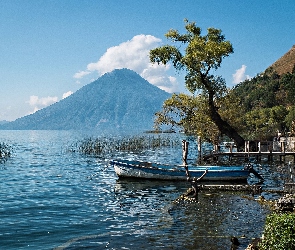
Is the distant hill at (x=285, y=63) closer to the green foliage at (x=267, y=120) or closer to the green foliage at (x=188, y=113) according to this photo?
the green foliage at (x=267, y=120)

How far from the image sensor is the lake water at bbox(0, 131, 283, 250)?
16.1 m

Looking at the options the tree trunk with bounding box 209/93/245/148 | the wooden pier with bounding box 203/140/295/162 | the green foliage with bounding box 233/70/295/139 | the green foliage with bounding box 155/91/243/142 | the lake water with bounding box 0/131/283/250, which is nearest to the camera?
the lake water with bounding box 0/131/283/250

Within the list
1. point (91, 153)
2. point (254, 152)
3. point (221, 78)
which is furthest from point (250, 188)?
point (91, 153)

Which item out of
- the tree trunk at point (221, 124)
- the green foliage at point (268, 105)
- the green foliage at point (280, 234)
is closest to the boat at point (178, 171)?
the tree trunk at point (221, 124)

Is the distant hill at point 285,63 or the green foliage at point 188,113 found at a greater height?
the distant hill at point 285,63

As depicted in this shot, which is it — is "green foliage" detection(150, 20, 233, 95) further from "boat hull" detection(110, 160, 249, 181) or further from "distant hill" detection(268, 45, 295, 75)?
"distant hill" detection(268, 45, 295, 75)

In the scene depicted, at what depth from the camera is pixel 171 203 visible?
23547 millimetres

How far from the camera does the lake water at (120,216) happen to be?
16.1 m

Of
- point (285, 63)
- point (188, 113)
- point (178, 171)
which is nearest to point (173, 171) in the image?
point (178, 171)

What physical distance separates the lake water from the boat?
0.85 meters

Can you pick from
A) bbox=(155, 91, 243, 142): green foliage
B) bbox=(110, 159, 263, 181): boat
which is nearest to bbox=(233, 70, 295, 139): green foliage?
bbox=(155, 91, 243, 142): green foliage

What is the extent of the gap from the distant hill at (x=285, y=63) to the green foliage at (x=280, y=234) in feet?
479

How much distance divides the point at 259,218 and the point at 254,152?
88.8ft

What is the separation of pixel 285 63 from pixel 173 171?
14143 centimetres
